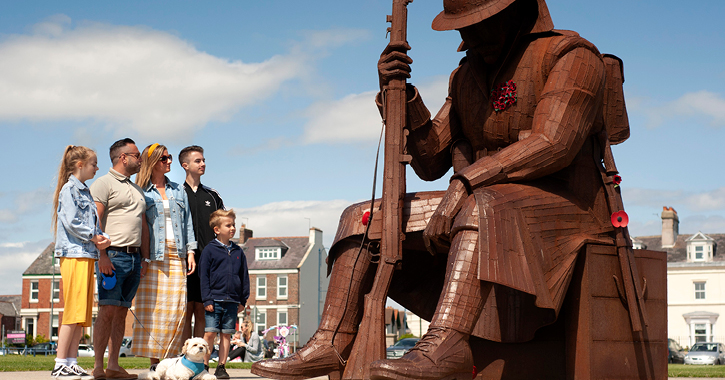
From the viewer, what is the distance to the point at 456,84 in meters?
5.27

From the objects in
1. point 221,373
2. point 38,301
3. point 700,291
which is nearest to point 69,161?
point 221,373

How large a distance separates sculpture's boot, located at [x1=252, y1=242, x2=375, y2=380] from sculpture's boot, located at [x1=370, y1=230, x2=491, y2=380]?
0.76m

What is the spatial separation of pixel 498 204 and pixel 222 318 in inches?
163

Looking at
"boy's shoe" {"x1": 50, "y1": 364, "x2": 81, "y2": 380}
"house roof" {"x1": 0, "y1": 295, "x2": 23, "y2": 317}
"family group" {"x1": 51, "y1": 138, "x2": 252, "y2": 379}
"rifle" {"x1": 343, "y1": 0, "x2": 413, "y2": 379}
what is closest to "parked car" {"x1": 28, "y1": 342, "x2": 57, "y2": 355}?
"house roof" {"x1": 0, "y1": 295, "x2": 23, "y2": 317}

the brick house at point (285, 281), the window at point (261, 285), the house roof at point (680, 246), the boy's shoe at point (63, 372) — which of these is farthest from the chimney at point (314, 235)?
the boy's shoe at point (63, 372)

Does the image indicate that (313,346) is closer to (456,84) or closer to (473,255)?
(473,255)

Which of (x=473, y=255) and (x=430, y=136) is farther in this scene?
(x=430, y=136)

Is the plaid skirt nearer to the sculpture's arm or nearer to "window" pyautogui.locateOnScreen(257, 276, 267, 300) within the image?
the sculpture's arm

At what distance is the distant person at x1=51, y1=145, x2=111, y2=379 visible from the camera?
6.00m

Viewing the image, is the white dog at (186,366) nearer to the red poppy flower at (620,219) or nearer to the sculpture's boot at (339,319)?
the sculpture's boot at (339,319)

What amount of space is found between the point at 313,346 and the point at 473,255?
1186mm

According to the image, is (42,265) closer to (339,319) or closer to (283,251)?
(283,251)

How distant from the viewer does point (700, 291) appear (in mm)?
53531

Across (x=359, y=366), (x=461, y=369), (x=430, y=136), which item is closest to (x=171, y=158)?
(x=430, y=136)
